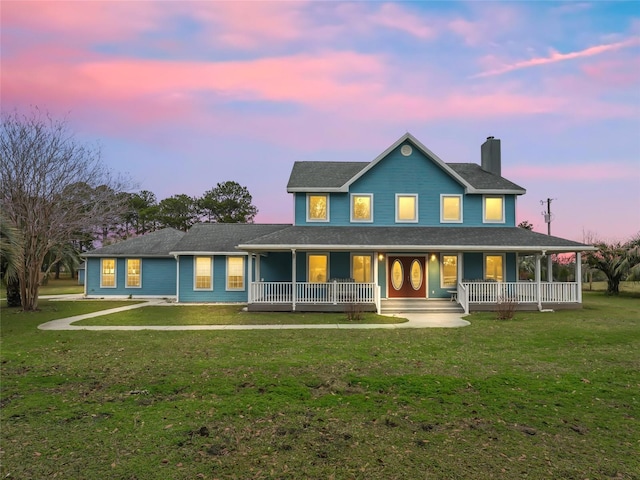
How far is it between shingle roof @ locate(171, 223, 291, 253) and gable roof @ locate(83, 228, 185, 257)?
2.64m

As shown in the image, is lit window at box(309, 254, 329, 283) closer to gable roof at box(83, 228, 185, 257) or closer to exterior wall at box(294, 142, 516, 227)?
Result: exterior wall at box(294, 142, 516, 227)

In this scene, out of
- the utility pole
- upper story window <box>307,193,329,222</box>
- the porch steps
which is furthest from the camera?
the utility pole

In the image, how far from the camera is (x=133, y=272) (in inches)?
1037

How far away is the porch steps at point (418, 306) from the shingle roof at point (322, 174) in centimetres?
683

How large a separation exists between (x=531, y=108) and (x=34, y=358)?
28322mm

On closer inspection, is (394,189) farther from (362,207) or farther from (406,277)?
(406,277)

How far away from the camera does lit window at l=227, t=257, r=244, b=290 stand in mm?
23234

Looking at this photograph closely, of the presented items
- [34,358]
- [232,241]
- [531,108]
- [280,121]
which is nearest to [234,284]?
[232,241]

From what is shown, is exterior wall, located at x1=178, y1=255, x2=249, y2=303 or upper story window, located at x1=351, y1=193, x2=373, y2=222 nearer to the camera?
upper story window, located at x1=351, y1=193, x2=373, y2=222

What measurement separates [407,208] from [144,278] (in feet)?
59.0

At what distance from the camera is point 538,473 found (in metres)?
3.98

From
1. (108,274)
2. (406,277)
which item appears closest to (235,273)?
(108,274)

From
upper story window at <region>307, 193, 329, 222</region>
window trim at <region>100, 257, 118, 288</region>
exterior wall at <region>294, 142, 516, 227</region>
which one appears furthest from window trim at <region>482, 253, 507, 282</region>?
window trim at <region>100, 257, 118, 288</region>

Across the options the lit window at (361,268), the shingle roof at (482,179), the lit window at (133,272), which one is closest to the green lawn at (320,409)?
the lit window at (361,268)
